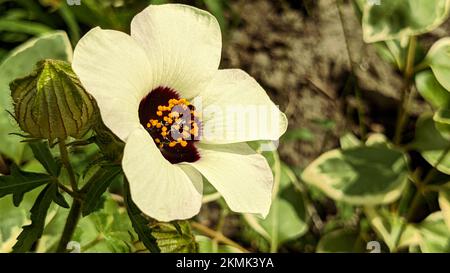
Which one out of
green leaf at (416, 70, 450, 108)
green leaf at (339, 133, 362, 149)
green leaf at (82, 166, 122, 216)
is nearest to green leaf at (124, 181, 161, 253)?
green leaf at (82, 166, 122, 216)

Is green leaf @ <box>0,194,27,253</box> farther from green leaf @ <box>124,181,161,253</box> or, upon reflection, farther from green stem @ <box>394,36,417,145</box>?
green stem @ <box>394,36,417,145</box>

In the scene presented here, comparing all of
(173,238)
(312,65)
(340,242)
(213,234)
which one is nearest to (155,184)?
(173,238)

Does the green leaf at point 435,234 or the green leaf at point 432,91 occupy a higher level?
the green leaf at point 432,91

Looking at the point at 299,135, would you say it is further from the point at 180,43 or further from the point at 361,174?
the point at 180,43

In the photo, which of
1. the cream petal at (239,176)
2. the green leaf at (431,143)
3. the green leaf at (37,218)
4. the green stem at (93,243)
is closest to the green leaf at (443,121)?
the green leaf at (431,143)

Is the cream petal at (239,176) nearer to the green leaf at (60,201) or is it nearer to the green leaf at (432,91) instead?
the green leaf at (60,201)

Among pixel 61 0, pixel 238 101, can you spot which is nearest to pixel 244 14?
pixel 61 0
